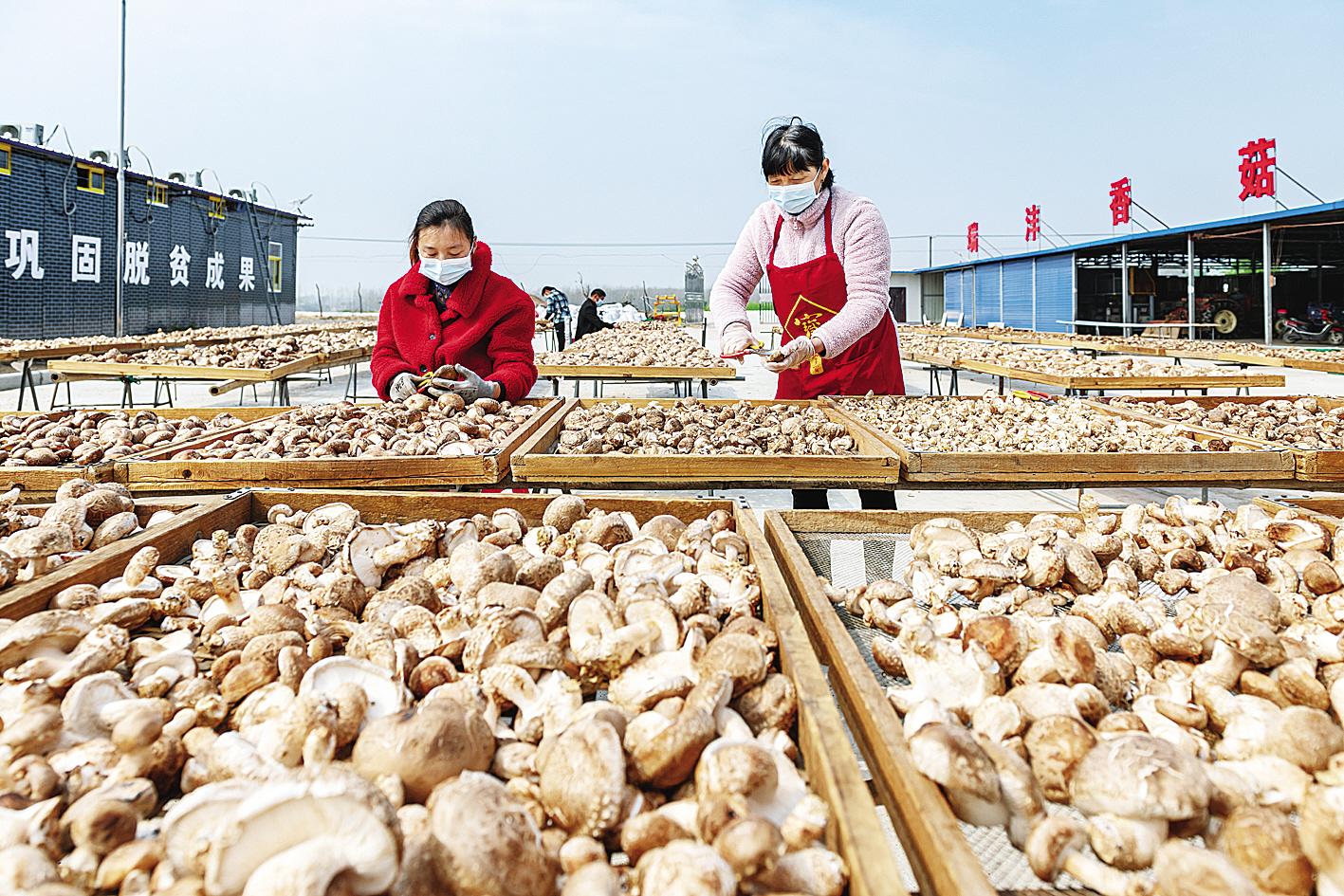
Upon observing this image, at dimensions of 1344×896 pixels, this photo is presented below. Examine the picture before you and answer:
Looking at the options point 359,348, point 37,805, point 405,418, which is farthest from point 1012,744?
point 359,348

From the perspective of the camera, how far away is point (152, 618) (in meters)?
1.46

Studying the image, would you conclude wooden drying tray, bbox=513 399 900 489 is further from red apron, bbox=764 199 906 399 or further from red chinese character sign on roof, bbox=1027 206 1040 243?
red chinese character sign on roof, bbox=1027 206 1040 243

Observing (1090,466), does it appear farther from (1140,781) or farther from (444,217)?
(444,217)

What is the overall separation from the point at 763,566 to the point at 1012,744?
59 cm

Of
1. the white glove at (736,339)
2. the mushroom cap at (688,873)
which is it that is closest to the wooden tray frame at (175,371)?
the white glove at (736,339)

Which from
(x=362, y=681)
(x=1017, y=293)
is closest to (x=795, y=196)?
(x=362, y=681)

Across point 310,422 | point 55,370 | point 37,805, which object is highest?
point 55,370

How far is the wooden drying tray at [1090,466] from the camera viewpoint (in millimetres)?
2811

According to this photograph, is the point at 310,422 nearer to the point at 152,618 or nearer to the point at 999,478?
the point at 152,618

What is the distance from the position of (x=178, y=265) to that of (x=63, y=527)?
803 inches

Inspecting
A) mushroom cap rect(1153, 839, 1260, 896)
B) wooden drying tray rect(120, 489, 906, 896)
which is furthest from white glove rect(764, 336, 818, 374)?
mushroom cap rect(1153, 839, 1260, 896)

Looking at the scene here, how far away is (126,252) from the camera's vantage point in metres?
17.0

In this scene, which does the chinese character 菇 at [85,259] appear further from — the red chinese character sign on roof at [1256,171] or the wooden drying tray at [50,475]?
the red chinese character sign on roof at [1256,171]

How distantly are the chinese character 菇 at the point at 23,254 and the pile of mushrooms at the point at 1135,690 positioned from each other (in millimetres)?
16588
